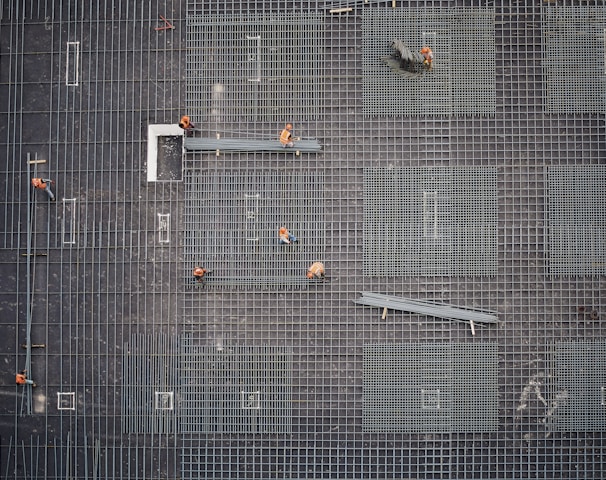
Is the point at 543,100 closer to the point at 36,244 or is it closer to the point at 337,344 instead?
the point at 337,344

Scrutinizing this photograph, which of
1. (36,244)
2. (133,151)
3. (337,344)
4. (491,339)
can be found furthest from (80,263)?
(491,339)

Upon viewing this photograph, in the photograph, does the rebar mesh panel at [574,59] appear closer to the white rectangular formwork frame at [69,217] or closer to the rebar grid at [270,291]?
the rebar grid at [270,291]

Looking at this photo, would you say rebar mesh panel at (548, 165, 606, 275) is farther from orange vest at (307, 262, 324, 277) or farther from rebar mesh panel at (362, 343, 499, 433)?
orange vest at (307, 262, 324, 277)

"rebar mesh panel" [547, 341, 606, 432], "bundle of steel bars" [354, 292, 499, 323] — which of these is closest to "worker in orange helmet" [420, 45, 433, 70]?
"bundle of steel bars" [354, 292, 499, 323]

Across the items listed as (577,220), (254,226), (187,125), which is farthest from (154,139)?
(577,220)

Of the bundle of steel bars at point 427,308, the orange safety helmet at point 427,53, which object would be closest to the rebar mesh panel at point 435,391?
the bundle of steel bars at point 427,308

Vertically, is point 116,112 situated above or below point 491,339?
above
